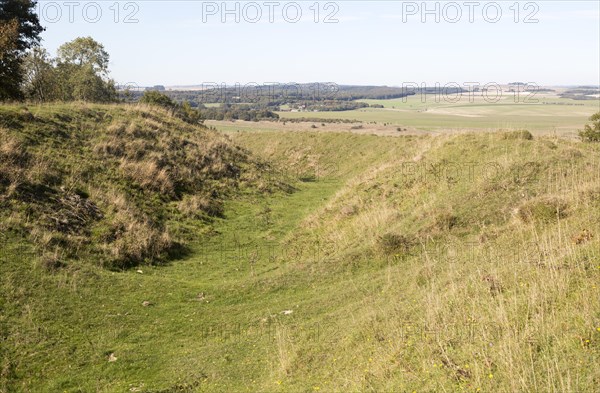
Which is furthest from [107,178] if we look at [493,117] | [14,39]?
[493,117]

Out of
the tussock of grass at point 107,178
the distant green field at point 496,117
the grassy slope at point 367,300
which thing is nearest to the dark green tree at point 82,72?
the tussock of grass at point 107,178

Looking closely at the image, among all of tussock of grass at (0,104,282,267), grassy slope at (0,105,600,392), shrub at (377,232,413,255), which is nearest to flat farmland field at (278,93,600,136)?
tussock of grass at (0,104,282,267)

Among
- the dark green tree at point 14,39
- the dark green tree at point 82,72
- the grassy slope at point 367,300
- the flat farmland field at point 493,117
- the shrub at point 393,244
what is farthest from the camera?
the flat farmland field at point 493,117

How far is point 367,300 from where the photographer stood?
504 inches

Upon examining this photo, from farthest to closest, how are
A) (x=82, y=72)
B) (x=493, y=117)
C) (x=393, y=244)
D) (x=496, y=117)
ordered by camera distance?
1. (x=496, y=117)
2. (x=493, y=117)
3. (x=82, y=72)
4. (x=393, y=244)

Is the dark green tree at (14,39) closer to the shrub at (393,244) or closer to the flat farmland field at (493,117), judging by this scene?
the shrub at (393,244)

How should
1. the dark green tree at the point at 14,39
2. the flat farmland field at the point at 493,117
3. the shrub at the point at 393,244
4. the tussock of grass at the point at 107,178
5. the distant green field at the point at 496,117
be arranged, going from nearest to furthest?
the shrub at the point at 393,244 → the tussock of grass at the point at 107,178 → the dark green tree at the point at 14,39 → the flat farmland field at the point at 493,117 → the distant green field at the point at 496,117

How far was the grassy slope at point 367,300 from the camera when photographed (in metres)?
7.50

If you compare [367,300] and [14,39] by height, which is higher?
[14,39]

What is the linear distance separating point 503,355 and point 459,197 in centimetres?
1352

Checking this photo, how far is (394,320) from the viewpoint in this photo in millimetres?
10133

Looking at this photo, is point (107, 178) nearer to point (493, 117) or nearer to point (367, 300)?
point (367, 300)

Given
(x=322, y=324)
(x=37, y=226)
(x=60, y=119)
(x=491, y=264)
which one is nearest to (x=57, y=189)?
(x=37, y=226)

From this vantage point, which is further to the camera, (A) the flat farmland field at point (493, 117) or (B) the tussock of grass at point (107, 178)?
(A) the flat farmland field at point (493, 117)
